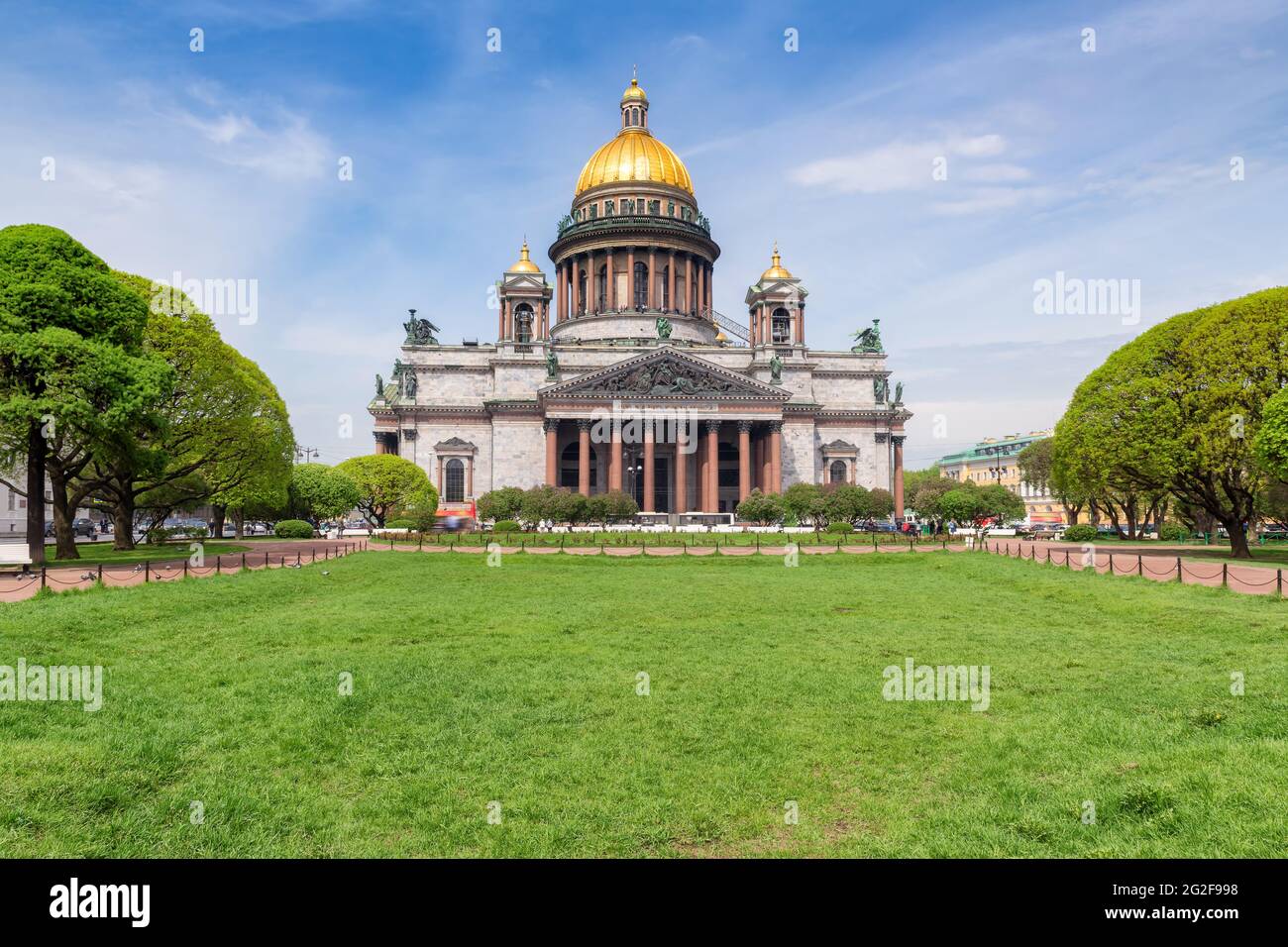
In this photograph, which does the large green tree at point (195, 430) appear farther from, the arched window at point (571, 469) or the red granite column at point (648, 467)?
the arched window at point (571, 469)

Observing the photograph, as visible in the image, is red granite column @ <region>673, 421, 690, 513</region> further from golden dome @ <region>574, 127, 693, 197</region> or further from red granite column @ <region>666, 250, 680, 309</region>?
golden dome @ <region>574, 127, 693, 197</region>

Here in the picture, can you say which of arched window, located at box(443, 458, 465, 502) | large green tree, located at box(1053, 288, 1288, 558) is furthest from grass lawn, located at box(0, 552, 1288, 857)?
arched window, located at box(443, 458, 465, 502)

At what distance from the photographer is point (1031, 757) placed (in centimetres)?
895

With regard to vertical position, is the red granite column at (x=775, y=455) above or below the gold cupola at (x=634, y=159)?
below

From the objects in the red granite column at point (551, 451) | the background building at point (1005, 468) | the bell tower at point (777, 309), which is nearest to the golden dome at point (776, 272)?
the bell tower at point (777, 309)

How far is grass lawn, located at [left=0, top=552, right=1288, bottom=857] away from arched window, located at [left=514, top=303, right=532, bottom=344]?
64847 millimetres

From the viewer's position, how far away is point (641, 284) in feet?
294

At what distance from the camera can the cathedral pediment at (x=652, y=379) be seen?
236 feet

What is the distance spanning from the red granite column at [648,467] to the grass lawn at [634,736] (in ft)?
166

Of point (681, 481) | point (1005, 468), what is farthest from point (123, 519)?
point (1005, 468)

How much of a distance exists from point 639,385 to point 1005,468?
347 ft

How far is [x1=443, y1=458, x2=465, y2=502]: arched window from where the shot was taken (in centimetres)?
7850
